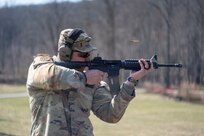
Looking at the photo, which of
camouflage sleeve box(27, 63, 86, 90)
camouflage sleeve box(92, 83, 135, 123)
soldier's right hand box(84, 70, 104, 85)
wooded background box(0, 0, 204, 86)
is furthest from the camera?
wooded background box(0, 0, 204, 86)


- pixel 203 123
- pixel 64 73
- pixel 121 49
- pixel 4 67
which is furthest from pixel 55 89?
pixel 4 67

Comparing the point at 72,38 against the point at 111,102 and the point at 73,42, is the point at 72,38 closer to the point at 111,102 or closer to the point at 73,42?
the point at 73,42

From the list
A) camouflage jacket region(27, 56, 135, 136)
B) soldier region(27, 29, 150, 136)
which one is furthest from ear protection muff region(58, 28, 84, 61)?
camouflage jacket region(27, 56, 135, 136)

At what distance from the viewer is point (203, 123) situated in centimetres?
2028

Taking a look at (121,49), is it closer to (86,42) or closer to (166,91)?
(166,91)

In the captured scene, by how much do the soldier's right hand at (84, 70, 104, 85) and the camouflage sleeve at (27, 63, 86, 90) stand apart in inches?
5.6

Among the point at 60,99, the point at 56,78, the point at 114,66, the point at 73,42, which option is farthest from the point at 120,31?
the point at 56,78

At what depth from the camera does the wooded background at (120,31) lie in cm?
5772

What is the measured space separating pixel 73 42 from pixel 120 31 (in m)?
80.7

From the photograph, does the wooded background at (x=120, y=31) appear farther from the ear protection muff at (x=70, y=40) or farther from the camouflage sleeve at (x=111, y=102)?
the ear protection muff at (x=70, y=40)

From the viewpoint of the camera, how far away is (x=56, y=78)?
4.13 m

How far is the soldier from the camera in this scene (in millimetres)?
4168

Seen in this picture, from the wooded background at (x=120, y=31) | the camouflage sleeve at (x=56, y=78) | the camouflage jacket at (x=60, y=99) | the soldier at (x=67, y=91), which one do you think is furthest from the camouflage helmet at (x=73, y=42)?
the wooded background at (x=120, y=31)

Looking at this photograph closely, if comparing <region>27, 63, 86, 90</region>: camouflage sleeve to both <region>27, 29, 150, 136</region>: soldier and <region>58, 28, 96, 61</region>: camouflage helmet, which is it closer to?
<region>27, 29, 150, 136</region>: soldier
